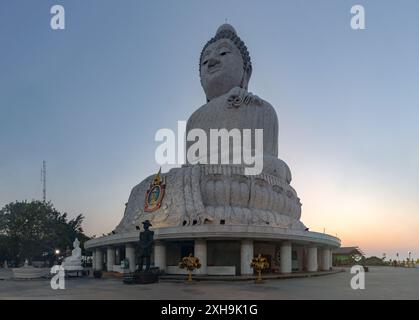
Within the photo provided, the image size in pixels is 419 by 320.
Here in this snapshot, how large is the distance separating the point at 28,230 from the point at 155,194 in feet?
83.7

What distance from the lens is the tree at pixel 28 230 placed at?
53.1 meters

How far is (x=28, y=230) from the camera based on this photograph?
174 feet

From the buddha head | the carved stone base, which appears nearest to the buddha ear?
the buddha head

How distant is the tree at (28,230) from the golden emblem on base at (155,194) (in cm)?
2377

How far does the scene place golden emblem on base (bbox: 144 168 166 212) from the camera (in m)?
35.5

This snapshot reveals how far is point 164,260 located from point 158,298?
14811 millimetres

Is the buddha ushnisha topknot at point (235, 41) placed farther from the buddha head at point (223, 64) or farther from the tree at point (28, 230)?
the tree at point (28, 230)

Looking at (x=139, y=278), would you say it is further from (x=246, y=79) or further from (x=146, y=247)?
(x=246, y=79)

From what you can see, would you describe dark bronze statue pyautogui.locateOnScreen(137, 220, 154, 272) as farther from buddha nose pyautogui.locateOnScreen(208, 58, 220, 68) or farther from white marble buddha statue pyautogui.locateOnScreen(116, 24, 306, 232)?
buddha nose pyautogui.locateOnScreen(208, 58, 220, 68)

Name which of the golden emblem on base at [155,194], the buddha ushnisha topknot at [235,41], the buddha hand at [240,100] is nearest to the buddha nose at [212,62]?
the buddha ushnisha topknot at [235,41]

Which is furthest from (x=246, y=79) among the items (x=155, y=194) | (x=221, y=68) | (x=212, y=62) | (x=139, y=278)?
(x=139, y=278)
